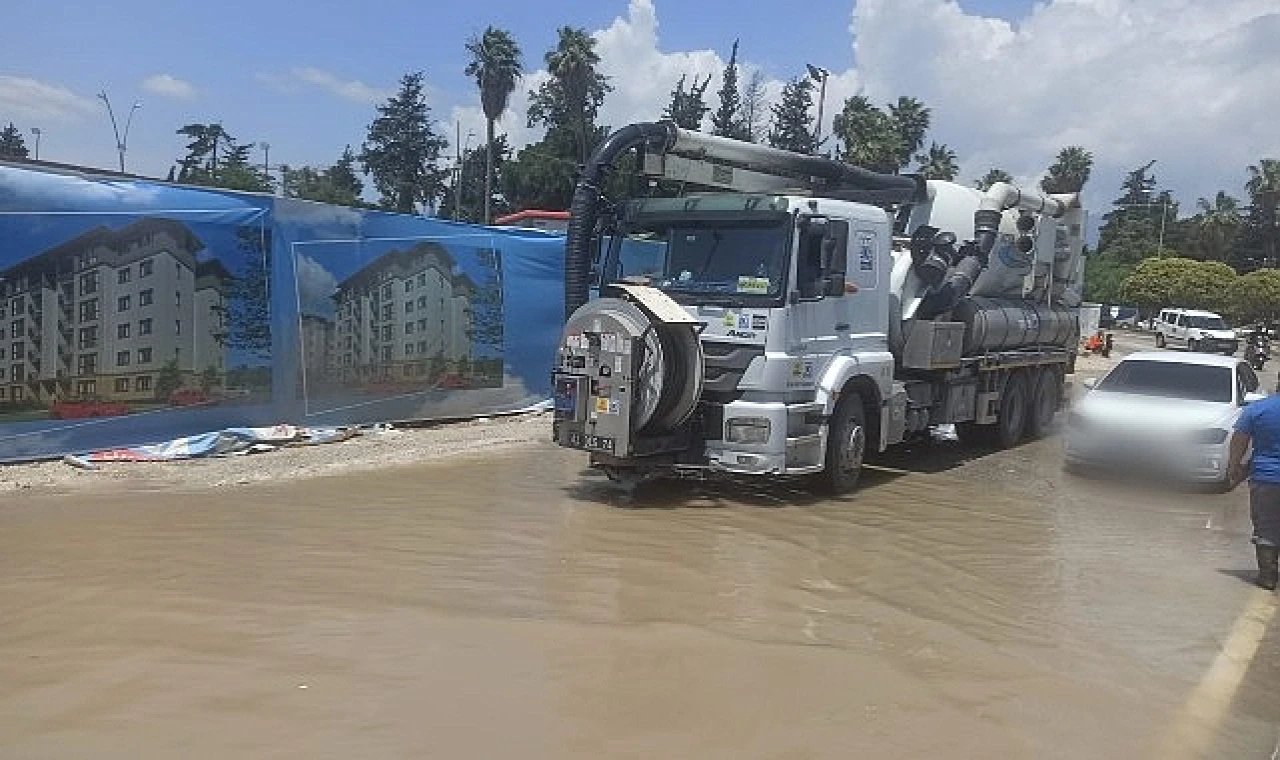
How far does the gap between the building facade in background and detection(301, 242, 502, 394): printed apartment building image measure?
0.01 meters

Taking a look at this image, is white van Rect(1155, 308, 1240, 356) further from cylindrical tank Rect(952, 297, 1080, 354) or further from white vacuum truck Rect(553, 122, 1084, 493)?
white vacuum truck Rect(553, 122, 1084, 493)

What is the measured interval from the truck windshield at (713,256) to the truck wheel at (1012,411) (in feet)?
19.6

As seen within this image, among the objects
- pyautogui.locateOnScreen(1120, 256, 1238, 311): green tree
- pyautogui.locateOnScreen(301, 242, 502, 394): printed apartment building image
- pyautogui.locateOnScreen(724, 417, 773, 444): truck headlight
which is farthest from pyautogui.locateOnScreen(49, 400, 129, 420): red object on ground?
pyautogui.locateOnScreen(1120, 256, 1238, 311): green tree

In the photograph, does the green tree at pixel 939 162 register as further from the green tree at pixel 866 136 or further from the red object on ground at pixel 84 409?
the red object on ground at pixel 84 409

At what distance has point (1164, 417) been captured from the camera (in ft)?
38.5

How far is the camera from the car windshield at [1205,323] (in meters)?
44.5

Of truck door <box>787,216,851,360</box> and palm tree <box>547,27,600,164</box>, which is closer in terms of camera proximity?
truck door <box>787,216,851,360</box>

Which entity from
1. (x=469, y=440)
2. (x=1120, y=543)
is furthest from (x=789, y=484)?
(x=469, y=440)

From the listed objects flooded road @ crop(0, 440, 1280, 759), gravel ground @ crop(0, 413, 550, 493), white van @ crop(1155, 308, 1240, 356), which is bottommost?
flooded road @ crop(0, 440, 1280, 759)

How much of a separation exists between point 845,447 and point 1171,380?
4575 millimetres

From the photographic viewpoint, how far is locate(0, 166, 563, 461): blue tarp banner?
9930 mm

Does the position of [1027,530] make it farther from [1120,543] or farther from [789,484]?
[789,484]

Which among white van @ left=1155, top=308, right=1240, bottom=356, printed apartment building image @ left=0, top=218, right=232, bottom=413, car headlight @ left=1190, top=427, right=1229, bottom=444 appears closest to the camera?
printed apartment building image @ left=0, top=218, right=232, bottom=413

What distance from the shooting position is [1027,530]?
9.73m
